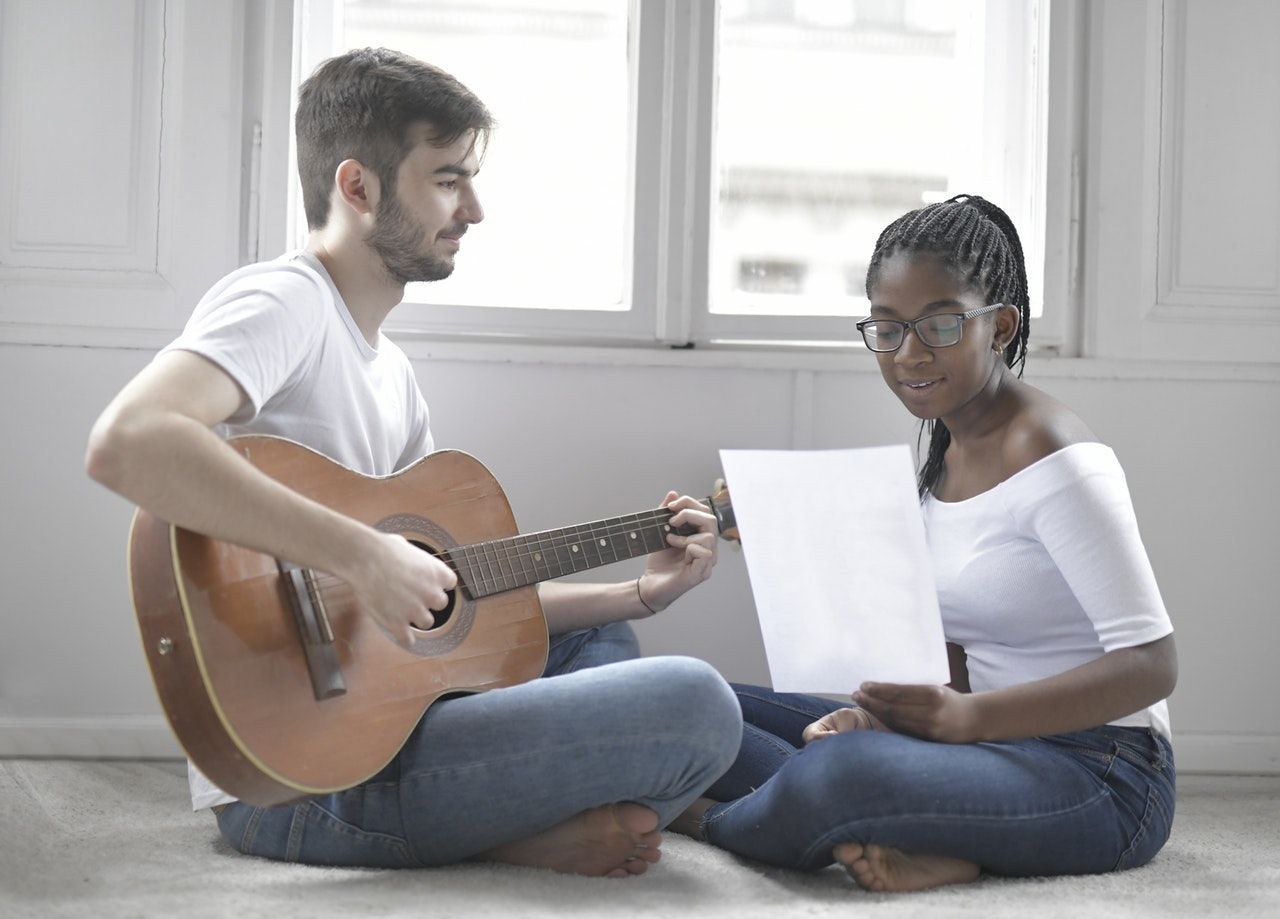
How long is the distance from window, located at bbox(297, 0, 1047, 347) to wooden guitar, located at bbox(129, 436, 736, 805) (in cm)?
65

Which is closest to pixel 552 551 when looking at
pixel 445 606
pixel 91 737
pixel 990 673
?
pixel 445 606

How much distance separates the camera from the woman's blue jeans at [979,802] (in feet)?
4.52

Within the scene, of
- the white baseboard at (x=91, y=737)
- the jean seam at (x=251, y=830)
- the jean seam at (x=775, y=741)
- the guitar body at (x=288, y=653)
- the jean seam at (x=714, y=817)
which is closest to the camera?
the guitar body at (x=288, y=653)

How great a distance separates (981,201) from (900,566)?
67 centimetres

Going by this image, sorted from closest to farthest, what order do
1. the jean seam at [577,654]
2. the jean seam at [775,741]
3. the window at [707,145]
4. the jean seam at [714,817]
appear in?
the jean seam at [714,817], the jean seam at [775,741], the jean seam at [577,654], the window at [707,145]

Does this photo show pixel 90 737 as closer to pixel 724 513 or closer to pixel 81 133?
pixel 81 133

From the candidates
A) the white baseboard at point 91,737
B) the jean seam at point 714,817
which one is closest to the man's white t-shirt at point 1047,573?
the jean seam at point 714,817

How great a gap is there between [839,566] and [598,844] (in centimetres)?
45

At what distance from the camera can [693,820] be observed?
167 cm

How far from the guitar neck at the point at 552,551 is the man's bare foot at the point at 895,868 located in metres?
0.52

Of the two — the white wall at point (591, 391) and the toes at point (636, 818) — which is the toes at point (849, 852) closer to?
the toes at point (636, 818)

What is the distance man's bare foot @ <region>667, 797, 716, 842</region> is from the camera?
166 centimetres

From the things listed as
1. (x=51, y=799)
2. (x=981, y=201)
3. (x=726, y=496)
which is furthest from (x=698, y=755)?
(x=51, y=799)

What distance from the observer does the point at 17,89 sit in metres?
2.02
